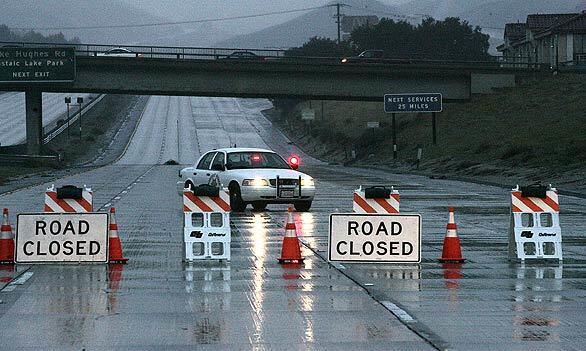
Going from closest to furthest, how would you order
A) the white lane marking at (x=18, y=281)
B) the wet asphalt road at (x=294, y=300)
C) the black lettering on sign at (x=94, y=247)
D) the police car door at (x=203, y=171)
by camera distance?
the wet asphalt road at (x=294, y=300)
the white lane marking at (x=18, y=281)
the black lettering on sign at (x=94, y=247)
the police car door at (x=203, y=171)

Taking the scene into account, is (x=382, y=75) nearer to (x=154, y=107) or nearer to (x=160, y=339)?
(x=160, y=339)

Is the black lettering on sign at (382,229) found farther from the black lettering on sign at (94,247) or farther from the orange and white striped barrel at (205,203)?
the black lettering on sign at (94,247)

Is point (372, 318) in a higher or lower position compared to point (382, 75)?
lower

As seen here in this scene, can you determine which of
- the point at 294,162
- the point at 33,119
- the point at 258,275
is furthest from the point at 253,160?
the point at 33,119

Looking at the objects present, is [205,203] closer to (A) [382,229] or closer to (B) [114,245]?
(B) [114,245]

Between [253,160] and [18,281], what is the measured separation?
1636 cm

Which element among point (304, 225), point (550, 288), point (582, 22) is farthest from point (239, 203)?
point (582, 22)

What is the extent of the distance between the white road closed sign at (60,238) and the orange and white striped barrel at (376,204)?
3499 mm

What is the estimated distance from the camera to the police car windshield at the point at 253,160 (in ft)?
102

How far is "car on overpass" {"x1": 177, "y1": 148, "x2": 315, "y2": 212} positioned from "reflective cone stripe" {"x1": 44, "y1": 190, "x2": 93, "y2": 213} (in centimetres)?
1068

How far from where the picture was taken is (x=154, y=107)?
160m

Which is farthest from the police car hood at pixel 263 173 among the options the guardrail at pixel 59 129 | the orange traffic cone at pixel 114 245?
the guardrail at pixel 59 129

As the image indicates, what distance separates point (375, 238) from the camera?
1742 cm

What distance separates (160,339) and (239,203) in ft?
62.8
